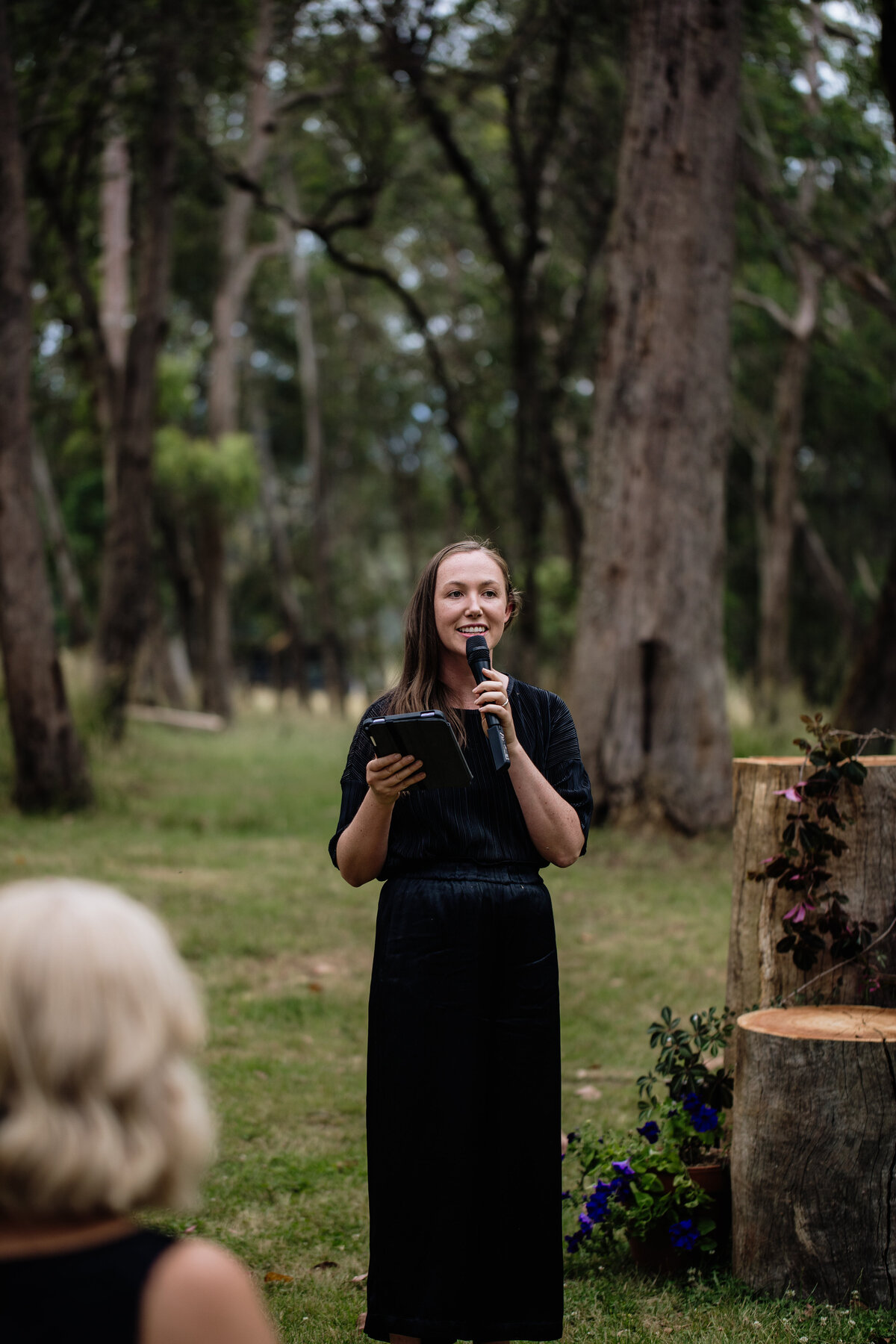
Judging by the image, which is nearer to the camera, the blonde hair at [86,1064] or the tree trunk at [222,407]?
the blonde hair at [86,1064]

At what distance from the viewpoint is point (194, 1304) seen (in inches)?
56.8

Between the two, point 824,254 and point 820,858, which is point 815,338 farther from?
point 820,858

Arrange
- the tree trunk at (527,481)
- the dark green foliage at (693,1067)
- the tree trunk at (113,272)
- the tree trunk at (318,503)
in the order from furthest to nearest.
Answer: the tree trunk at (318,503) < the tree trunk at (527,481) < the tree trunk at (113,272) < the dark green foliage at (693,1067)

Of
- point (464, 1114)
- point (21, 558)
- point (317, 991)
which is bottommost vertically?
point (317, 991)

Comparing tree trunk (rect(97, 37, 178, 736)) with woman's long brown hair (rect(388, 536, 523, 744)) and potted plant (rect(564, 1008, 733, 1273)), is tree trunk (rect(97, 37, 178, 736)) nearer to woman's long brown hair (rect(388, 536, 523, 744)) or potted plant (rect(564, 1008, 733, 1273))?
potted plant (rect(564, 1008, 733, 1273))

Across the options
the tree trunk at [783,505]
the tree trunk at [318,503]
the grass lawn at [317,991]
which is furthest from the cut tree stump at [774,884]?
the tree trunk at [318,503]

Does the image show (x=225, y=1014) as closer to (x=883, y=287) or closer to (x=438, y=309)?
(x=883, y=287)

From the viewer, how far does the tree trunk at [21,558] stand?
11070mm

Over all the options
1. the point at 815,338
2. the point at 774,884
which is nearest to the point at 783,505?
the point at 815,338

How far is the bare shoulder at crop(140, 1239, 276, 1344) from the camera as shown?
143 centimetres

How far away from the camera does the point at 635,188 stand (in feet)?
35.4

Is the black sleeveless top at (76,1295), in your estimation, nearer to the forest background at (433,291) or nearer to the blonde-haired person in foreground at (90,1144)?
the blonde-haired person in foreground at (90,1144)

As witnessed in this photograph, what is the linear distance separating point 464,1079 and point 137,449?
48.8 feet

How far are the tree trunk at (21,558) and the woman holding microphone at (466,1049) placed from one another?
28.6 feet
